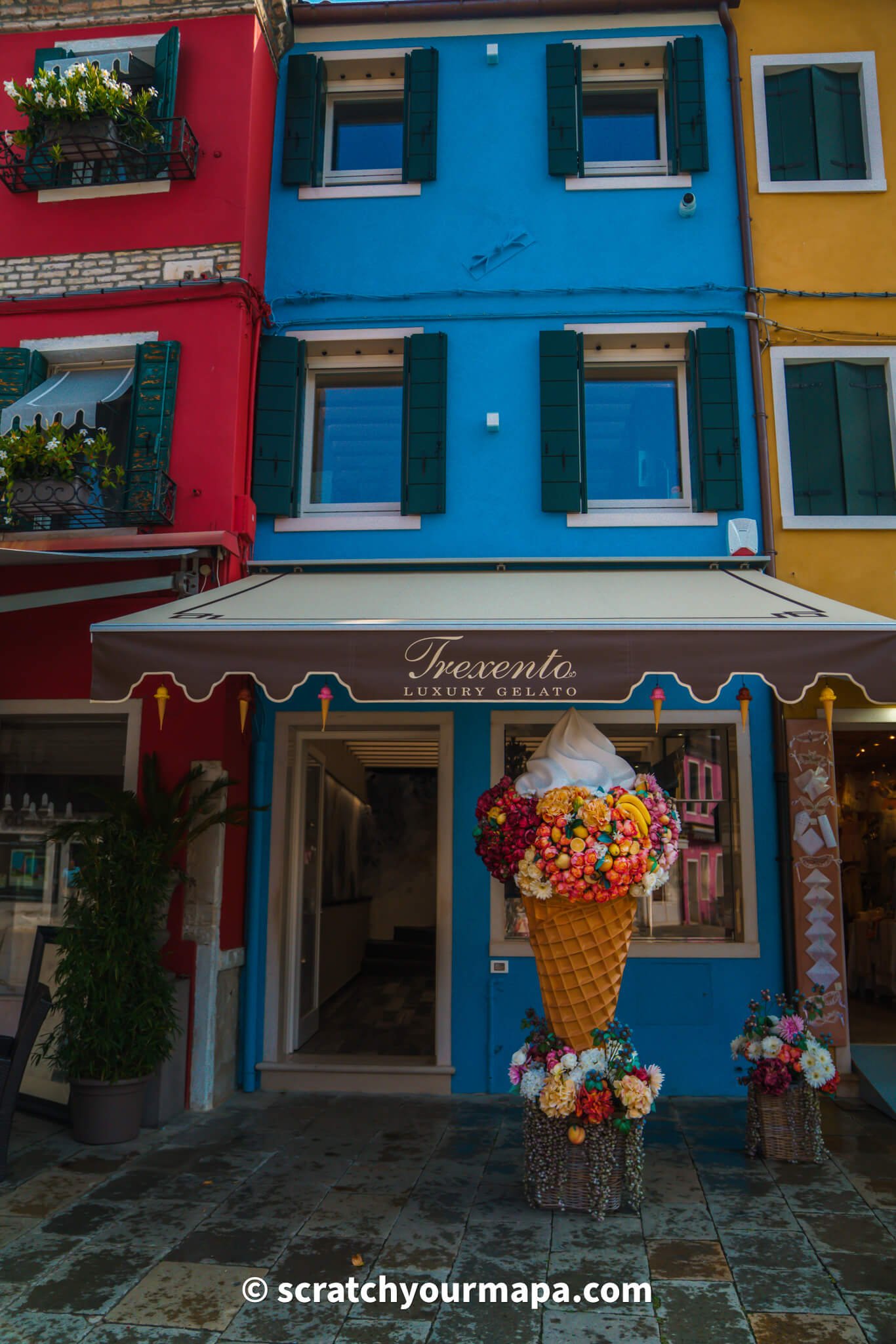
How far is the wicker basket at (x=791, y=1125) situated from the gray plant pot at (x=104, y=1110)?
4.14 m

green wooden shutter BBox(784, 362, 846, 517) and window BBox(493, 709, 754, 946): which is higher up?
green wooden shutter BBox(784, 362, 846, 517)

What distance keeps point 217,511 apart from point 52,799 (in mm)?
2747

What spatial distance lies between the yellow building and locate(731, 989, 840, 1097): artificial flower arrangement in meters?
1.47

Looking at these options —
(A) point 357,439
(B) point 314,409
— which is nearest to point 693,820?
(A) point 357,439

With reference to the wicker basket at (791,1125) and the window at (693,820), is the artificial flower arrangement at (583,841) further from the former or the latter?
the window at (693,820)

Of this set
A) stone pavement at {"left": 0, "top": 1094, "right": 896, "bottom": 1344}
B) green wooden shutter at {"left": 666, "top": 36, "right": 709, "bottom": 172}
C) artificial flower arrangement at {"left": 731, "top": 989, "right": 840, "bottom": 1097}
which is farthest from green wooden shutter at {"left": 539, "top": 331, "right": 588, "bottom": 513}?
stone pavement at {"left": 0, "top": 1094, "right": 896, "bottom": 1344}

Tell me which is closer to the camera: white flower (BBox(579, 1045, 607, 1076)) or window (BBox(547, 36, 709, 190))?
white flower (BBox(579, 1045, 607, 1076))

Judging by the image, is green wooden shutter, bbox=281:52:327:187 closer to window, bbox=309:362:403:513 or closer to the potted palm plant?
window, bbox=309:362:403:513

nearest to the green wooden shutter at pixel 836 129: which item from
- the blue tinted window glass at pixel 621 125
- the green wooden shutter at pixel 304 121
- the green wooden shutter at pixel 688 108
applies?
the green wooden shutter at pixel 688 108

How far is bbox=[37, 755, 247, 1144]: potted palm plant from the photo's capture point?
22.1ft

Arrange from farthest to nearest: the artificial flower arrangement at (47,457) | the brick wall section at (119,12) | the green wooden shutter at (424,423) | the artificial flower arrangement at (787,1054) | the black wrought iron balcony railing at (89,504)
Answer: the brick wall section at (119,12) < the green wooden shutter at (424,423) < the black wrought iron balcony railing at (89,504) < the artificial flower arrangement at (47,457) < the artificial flower arrangement at (787,1054)

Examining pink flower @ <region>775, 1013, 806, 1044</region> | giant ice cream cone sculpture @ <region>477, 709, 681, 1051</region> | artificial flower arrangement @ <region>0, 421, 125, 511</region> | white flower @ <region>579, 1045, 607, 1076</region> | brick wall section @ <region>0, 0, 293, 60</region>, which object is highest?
brick wall section @ <region>0, 0, 293, 60</region>

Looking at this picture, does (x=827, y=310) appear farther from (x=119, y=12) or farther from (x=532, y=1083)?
(x=532, y=1083)

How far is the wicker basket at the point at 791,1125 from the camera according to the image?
6391mm
